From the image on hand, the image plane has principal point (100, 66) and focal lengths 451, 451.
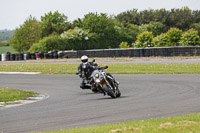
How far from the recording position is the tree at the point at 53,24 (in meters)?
116

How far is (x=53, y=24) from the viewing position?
139 m

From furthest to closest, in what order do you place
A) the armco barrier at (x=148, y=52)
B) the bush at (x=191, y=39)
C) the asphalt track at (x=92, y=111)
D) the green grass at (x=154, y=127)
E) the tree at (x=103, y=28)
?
the tree at (x=103, y=28)
the bush at (x=191, y=39)
the armco barrier at (x=148, y=52)
the asphalt track at (x=92, y=111)
the green grass at (x=154, y=127)

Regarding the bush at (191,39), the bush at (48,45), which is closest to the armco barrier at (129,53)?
the bush at (48,45)

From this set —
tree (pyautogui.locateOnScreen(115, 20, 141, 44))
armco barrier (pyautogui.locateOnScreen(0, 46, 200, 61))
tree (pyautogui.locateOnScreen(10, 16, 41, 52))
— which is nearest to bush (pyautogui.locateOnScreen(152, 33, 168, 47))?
armco barrier (pyautogui.locateOnScreen(0, 46, 200, 61))

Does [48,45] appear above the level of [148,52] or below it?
above

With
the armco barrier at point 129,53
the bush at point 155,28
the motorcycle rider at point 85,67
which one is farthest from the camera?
the bush at point 155,28

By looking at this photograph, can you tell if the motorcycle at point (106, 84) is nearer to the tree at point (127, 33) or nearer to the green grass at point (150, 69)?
the green grass at point (150, 69)

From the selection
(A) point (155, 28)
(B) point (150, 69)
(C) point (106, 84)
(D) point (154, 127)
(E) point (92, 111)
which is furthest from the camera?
(A) point (155, 28)

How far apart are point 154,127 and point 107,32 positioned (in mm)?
99075

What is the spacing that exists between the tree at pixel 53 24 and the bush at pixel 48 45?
30.5 m

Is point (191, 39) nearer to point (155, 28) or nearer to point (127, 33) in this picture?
point (127, 33)

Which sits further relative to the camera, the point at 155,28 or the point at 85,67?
the point at 155,28

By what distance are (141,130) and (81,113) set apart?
366cm

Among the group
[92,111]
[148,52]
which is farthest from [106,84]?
[148,52]
